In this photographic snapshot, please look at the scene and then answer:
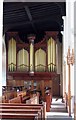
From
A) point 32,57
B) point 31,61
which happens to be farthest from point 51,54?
point 31,61

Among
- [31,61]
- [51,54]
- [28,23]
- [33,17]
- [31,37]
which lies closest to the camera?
[33,17]

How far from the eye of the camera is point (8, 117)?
18.7 ft

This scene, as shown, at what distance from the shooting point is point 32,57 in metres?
20.7

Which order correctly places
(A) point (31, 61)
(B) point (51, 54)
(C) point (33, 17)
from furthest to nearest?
(A) point (31, 61)
(B) point (51, 54)
(C) point (33, 17)

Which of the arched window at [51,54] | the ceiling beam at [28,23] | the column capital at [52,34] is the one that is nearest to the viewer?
the ceiling beam at [28,23]

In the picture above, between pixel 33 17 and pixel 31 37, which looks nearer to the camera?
pixel 33 17

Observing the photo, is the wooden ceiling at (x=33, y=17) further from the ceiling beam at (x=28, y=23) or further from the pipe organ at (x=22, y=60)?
the pipe organ at (x=22, y=60)

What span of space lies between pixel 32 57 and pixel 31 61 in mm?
237

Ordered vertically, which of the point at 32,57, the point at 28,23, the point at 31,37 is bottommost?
the point at 32,57

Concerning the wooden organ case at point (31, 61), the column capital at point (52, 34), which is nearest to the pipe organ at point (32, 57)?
the wooden organ case at point (31, 61)

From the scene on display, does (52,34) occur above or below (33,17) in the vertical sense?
below

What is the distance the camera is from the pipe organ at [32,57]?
20.5 m

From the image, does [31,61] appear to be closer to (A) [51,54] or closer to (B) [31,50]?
(B) [31,50]

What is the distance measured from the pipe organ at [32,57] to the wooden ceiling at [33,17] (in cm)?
95
